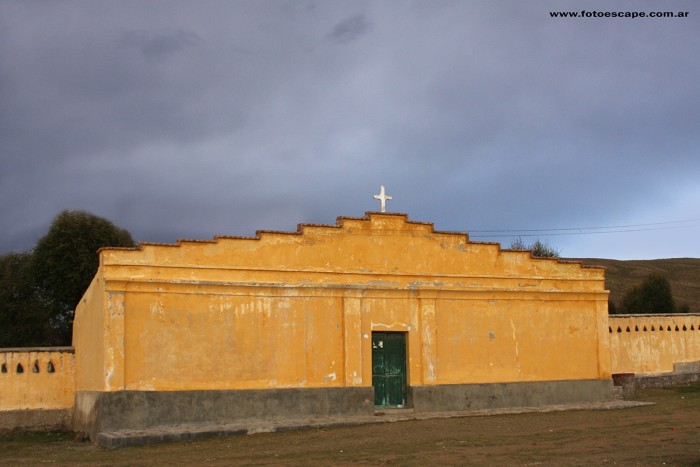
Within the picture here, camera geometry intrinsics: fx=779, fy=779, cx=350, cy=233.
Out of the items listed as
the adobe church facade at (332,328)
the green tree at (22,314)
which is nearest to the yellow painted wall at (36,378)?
the adobe church facade at (332,328)

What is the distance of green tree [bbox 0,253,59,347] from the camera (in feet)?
103

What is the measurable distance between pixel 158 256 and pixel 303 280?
144 inches

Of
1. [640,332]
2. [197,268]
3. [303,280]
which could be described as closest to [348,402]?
[303,280]

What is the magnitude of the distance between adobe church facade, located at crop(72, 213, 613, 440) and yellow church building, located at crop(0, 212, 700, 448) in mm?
33

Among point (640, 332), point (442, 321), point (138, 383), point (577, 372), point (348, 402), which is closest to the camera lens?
point (138, 383)

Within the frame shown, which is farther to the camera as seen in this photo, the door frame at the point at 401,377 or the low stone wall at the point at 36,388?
the door frame at the point at 401,377

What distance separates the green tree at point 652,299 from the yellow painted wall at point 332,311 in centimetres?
1735

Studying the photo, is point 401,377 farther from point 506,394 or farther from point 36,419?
point 36,419

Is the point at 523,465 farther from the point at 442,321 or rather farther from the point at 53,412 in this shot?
the point at 53,412

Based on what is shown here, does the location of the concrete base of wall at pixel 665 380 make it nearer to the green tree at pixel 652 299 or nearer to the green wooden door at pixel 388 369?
the green wooden door at pixel 388 369

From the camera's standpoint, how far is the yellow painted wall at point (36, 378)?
2013cm

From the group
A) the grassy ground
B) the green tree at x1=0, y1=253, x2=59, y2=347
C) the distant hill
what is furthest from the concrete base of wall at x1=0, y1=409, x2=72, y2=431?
the distant hill

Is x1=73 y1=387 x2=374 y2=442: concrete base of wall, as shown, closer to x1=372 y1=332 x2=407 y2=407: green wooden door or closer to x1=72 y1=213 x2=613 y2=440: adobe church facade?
x1=72 y1=213 x2=613 y2=440: adobe church facade

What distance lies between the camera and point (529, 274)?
22.4m
